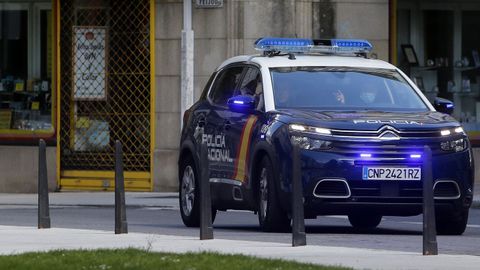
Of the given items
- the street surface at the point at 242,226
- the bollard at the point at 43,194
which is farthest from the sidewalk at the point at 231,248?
the street surface at the point at 242,226

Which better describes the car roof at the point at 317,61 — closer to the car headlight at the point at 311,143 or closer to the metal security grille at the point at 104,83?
the car headlight at the point at 311,143

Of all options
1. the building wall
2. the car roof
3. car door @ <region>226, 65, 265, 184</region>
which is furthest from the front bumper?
the building wall

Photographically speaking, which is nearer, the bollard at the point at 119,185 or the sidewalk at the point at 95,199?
the bollard at the point at 119,185

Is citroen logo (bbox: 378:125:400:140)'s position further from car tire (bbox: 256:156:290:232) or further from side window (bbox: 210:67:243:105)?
side window (bbox: 210:67:243:105)

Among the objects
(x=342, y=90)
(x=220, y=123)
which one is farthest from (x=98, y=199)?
(x=342, y=90)

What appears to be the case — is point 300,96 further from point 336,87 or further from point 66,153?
point 66,153

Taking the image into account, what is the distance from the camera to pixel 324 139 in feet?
44.0

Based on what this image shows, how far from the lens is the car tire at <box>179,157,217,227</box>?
15617mm

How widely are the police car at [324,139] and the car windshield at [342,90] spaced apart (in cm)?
1

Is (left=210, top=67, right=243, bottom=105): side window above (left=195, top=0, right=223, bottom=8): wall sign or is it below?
below

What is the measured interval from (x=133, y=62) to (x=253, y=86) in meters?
8.70

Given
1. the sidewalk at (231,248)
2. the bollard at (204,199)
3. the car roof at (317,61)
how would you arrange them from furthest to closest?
the car roof at (317,61), the bollard at (204,199), the sidewalk at (231,248)

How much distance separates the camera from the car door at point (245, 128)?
14.4 m

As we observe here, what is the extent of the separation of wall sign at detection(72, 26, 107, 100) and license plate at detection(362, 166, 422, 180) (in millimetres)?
10838
